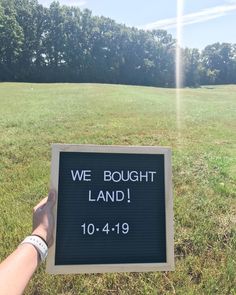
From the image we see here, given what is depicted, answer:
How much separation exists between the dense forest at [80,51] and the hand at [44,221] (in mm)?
54977

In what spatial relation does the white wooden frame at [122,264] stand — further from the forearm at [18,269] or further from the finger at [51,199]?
the forearm at [18,269]

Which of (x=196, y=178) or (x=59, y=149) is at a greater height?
(x=59, y=149)

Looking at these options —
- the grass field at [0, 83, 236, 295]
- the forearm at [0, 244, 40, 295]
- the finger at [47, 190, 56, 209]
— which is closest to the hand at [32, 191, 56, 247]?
the finger at [47, 190, 56, 209]

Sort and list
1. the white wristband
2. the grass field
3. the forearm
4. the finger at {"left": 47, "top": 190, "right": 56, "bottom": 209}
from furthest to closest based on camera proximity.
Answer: the grass field < the finger at {"left": 47, "top": 190, "right": 56, "bottom": 209} < the white wristband < the forearm

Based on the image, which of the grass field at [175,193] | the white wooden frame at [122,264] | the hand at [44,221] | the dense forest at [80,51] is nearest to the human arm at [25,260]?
the hand at [44,221]

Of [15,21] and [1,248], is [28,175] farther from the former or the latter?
[15,21]

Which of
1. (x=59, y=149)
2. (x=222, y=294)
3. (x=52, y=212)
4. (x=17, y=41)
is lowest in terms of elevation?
(x=222, y=294)

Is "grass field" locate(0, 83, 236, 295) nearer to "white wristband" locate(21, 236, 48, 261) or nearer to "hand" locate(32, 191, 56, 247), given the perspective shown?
"hand" locate(32, 191, 56, 247)

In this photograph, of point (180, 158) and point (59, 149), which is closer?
point (59, 149)

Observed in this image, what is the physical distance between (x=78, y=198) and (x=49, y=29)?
72174 mm

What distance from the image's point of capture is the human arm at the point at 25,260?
2152 mm

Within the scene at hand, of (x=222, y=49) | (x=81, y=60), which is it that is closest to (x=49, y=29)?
(x=81, y=60)

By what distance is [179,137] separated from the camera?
1031 centimetres

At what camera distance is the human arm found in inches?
84.7
